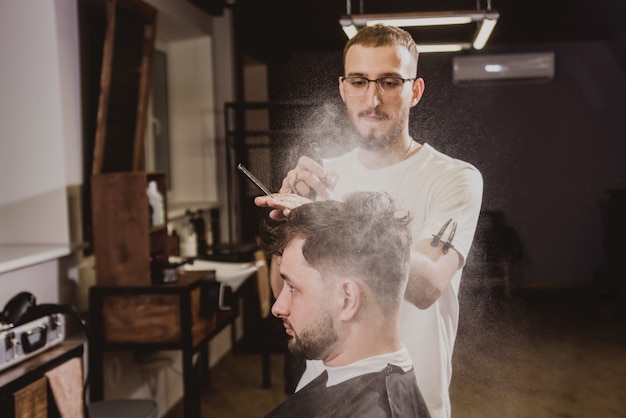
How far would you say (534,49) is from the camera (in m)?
1.54

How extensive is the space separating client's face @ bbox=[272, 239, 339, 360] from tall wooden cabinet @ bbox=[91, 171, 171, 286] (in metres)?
1.51

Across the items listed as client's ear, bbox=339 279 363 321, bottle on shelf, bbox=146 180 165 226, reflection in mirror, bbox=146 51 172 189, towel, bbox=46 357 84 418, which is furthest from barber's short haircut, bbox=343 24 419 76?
reflection in mirror, bbox=146 51 172 189

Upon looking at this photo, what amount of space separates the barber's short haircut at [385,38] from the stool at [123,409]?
1661 millimetres

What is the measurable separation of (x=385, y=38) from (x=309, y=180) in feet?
1.10

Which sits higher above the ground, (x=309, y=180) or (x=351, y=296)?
(x=309, y=180)

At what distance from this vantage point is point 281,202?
4.21 ft

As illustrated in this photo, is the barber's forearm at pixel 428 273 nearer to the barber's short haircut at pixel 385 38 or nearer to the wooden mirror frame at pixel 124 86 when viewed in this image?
the barber's short haircut at pixel 385 38

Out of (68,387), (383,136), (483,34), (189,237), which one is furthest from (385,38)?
(189,237)

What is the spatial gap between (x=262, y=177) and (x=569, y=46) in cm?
89

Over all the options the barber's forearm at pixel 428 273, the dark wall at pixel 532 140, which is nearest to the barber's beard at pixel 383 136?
the dark wall at pixel 532 140

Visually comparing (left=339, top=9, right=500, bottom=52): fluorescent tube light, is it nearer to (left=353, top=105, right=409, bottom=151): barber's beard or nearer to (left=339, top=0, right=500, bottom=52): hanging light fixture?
(left=339, top=0, right=500, bottom=52): hanging light fixture

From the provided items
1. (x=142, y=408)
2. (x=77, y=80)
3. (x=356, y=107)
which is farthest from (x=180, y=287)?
(x=356, y=107)

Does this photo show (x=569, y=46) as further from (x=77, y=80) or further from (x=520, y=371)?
(x=77, y=80)

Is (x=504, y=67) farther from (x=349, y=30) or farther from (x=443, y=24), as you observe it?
(x=349, y=30)
